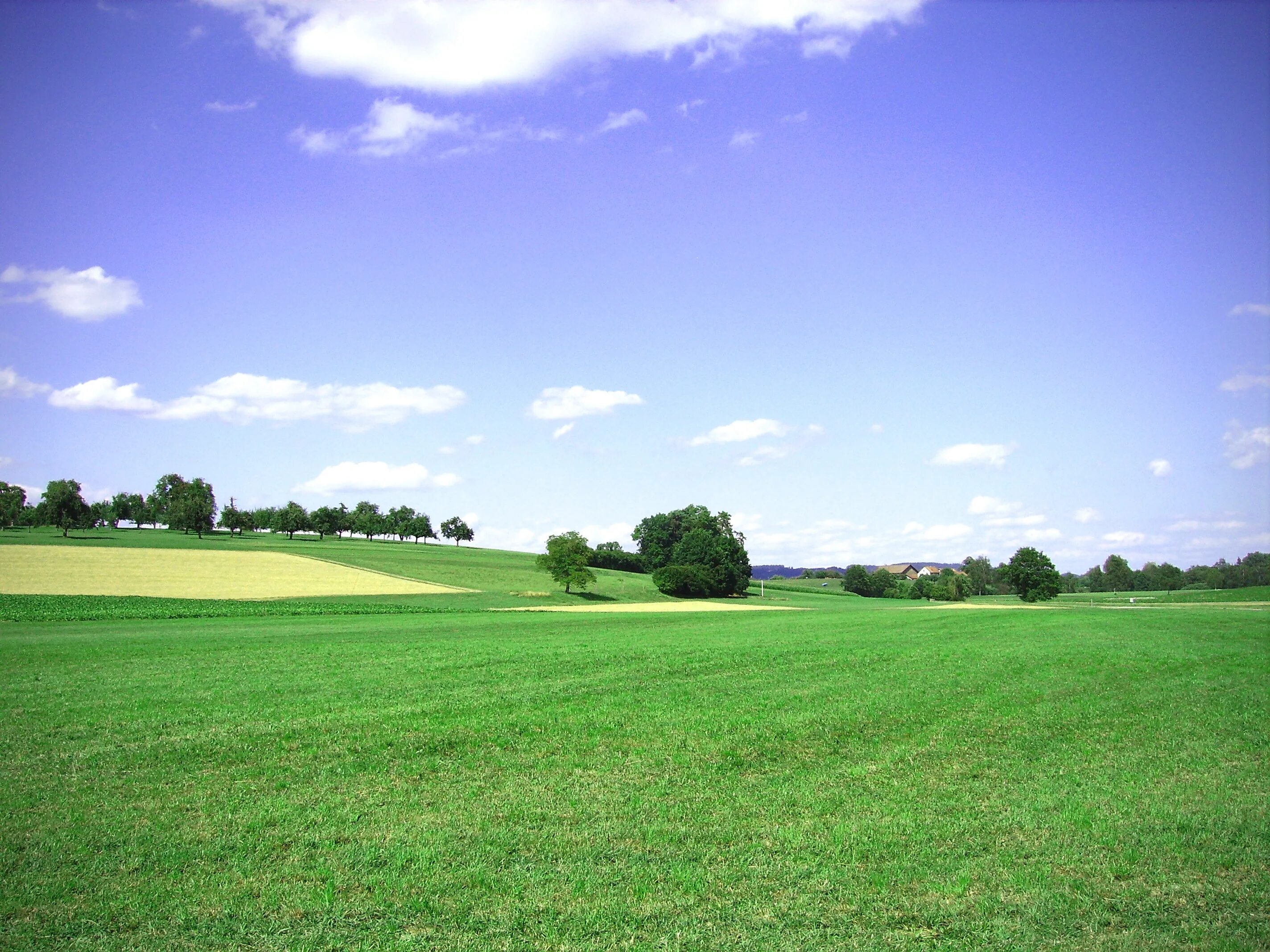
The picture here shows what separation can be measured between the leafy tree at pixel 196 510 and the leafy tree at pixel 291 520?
517 inches

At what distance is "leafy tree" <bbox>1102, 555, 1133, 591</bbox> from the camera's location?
184m

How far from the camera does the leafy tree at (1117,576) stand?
7239 inches

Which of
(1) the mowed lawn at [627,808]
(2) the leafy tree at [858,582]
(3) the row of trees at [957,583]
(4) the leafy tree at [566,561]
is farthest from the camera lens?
(2) the leafy tree at [858,582]

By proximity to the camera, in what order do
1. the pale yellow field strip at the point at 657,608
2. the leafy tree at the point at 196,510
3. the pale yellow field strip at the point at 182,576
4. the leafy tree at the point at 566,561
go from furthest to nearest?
1. the leafy tree at the point at 196,510
2. the leafy tree at the point at 566,561
3. the pale yellow field strip at the point at 657,608
4. the pale yellow field strip at the point at 182,576

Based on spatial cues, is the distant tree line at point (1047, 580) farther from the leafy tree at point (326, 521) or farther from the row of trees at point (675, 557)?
the leafy tree at point (326, 521)

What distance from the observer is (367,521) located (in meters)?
189

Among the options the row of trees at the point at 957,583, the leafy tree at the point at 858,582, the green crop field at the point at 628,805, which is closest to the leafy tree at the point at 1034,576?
the row of trees at the point at 957,583

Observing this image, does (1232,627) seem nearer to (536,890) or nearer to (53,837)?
(536,890)

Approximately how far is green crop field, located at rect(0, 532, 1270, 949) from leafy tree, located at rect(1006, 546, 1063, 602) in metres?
113

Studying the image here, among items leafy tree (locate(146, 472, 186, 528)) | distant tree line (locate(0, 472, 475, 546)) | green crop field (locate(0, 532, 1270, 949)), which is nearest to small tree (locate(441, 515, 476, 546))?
distant tree line (locate(0, 472, 475, 546))

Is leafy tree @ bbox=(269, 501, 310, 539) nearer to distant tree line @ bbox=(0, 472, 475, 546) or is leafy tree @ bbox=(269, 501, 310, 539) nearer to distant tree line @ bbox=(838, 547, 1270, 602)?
distant tree line @ bbox=(0, 472, 475, 546)

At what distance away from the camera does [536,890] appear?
8883 mm

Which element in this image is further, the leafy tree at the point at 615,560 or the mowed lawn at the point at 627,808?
the leafy tree at the point at 615,560

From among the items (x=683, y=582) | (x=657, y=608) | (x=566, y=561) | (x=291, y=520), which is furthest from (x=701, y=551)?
(x=291, y=520)
